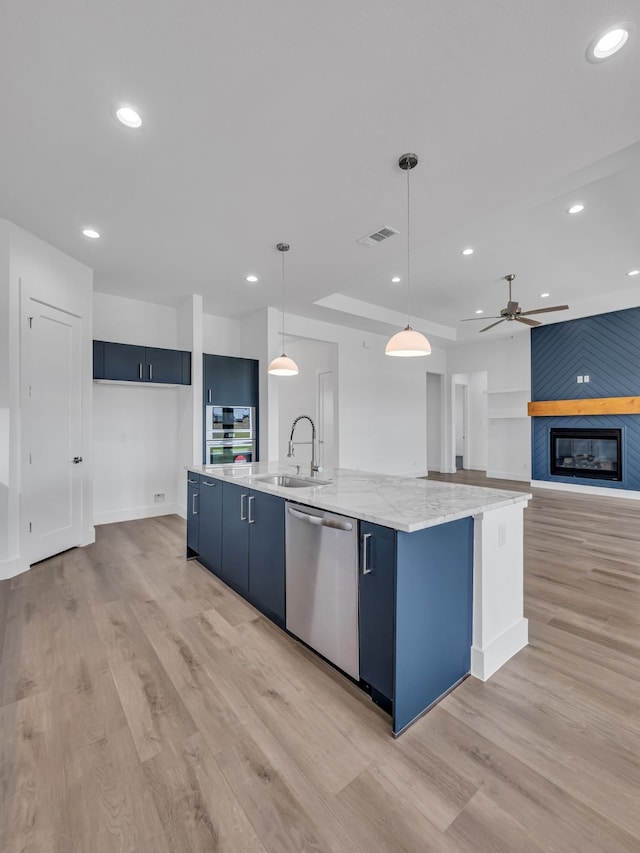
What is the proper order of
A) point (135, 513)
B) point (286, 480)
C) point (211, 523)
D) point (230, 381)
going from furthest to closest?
1. point (230, 381)
2. point (135, 513)
3. point (211, 523)
4. point (286, 480)

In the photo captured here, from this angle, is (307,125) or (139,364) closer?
(307,125)

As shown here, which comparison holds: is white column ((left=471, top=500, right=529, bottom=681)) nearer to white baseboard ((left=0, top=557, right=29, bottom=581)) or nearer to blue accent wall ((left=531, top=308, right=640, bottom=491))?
white baseboard ((left=0, top=557, right=29, bottom=581))

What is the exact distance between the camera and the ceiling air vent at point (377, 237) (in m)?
3.41

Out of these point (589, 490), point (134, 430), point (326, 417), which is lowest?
point (589, 490)

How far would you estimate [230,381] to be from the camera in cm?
538

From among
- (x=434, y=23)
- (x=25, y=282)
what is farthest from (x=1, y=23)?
(x=25, y=282)

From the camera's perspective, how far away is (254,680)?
195 centimetres

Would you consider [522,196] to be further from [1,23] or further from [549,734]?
[549,734]

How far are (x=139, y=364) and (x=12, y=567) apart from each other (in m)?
2.50

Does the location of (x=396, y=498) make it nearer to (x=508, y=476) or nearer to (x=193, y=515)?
(x=193, y=515)

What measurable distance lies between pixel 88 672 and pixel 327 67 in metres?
3.29

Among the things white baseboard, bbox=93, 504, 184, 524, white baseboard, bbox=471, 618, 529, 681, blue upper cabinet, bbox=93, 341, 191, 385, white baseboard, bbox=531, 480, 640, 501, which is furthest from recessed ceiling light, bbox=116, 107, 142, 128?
white baseboard, bbox=531, 480, 640, 501

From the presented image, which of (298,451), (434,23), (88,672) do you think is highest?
(434,23)

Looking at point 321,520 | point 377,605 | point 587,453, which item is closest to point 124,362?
point 321,520
